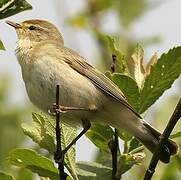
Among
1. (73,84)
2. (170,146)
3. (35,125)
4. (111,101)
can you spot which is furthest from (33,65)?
(170,146)

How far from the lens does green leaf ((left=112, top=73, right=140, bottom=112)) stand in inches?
109

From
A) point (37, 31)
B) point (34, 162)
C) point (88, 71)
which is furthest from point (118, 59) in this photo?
point (37, 31)

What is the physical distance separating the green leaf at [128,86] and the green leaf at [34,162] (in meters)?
0.56

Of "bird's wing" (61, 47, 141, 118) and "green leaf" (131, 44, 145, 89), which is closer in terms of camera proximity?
"green leaf" (131, 44, 145, 89)

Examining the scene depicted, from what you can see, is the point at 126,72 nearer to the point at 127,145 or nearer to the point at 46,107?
the point at 127,145

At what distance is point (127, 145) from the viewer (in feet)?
9.98

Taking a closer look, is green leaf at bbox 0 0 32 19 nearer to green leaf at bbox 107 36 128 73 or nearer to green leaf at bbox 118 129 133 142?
green leaf at bbox 107 36 128 73

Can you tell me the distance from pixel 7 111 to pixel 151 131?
1.25m

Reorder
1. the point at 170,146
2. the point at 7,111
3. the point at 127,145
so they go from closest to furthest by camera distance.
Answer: the point at 127,145, the point at 170,146, the point at 7,111

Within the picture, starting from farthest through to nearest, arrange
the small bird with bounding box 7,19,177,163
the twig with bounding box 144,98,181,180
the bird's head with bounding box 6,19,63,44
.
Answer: the bird's head with bounding box 6,19,63,44 < the small bird with bounding box 7,19,177,163 < the twig with bounding box 144,98,181,180

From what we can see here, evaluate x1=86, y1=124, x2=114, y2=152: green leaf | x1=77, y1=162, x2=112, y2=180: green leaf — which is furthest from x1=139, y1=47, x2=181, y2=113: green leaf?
x1=77, y1=162, x2=112, y2=180: green leaf

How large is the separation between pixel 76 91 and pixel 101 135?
86 centimetres

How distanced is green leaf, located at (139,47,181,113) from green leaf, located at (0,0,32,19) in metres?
0.79

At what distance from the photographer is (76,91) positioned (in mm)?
3787
